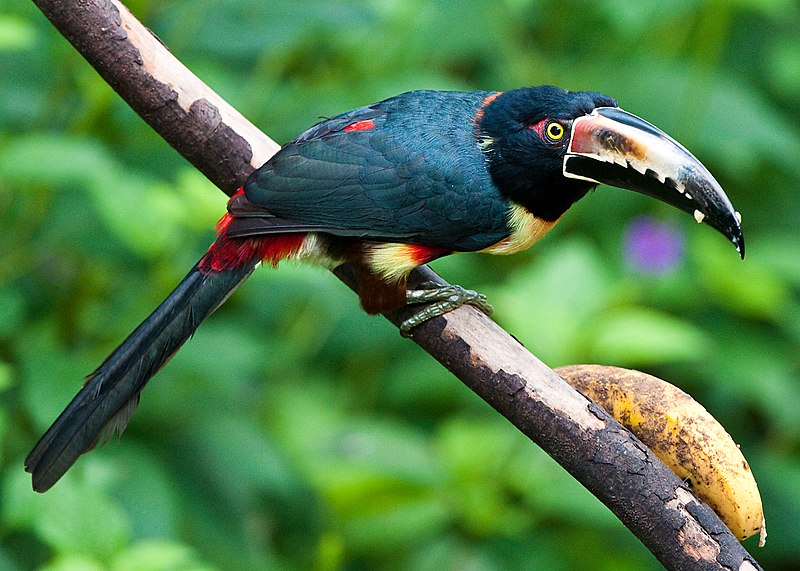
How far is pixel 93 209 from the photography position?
279cm

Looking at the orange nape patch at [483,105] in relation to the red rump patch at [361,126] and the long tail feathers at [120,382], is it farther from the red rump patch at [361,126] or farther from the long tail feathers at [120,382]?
the long tail feathers at [120,382]

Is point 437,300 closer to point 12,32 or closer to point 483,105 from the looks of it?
point 483,105

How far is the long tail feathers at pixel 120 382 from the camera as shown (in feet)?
6.19

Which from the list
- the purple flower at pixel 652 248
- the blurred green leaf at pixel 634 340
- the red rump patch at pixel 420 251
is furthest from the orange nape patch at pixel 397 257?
the purple flower at pixel 652 248

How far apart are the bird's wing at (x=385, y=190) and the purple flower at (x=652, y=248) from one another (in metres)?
1.37

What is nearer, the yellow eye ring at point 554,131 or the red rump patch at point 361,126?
the yellow eye ring at point 554,131

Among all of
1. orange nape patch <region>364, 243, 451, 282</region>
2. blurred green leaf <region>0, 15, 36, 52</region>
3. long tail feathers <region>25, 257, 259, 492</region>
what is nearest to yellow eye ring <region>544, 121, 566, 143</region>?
orange nape patch <region>364, 243, 451, 282</region>

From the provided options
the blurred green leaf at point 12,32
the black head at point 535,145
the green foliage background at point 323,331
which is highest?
the blurred green leaf at point 12,32

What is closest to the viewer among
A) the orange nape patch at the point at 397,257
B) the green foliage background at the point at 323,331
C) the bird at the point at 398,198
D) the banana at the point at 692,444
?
the banana at the point at 692,444

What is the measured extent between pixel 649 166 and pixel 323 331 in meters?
1.71

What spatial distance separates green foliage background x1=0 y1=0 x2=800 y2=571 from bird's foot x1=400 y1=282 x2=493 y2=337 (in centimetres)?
57

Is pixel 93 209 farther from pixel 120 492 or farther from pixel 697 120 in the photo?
pixel 697 120

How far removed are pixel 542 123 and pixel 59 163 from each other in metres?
1.07

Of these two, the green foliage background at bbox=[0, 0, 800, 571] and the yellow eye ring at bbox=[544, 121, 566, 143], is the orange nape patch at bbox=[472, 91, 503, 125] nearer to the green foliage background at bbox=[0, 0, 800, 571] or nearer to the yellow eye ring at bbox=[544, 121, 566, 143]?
the yellow eye ring at bbox=[544, 121, 566, 143]
